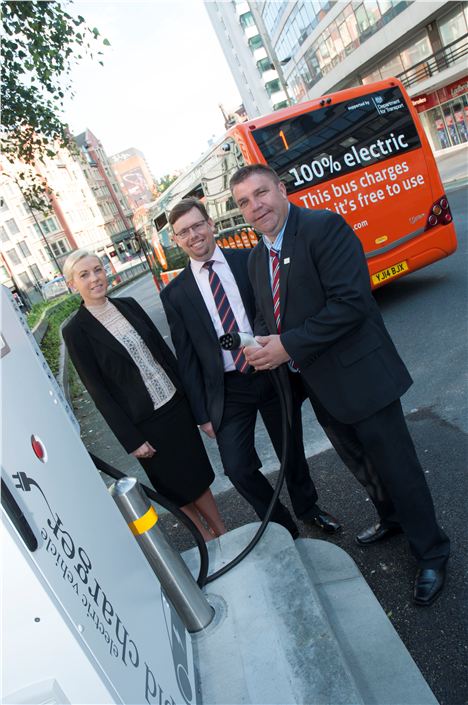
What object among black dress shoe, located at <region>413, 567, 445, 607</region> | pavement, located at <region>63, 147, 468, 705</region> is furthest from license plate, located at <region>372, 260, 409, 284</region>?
black dress shoe, located at <region>413, 567, 445, 607</region>

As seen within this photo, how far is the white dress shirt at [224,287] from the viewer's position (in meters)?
2.94

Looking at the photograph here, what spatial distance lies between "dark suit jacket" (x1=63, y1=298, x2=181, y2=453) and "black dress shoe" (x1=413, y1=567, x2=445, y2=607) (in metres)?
1.60

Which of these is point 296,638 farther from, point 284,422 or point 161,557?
point 284,422

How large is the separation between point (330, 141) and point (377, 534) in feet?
18.4

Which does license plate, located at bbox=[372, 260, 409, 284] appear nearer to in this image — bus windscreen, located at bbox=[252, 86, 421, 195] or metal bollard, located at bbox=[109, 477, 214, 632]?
bus windscreen, located at bbox=[252, 86, 421, 195]

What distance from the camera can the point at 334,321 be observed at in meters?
2.20

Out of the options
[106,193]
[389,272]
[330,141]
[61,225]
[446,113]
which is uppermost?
[106,193]

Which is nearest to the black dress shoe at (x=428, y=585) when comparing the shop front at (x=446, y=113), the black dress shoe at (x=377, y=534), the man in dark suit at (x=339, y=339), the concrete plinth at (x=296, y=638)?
the man in dark suit at (x=339, y=339)

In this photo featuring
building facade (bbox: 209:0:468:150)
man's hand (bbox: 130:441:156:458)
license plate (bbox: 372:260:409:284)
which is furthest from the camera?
building facade (bbox: 209:0:468:150)

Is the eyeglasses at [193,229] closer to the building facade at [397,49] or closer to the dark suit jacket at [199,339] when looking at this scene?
the dark suit jacket at [199,339]

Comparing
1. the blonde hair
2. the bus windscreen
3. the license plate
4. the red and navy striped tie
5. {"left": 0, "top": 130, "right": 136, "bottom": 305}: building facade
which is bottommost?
the license plate

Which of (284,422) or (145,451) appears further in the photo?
(145,451)

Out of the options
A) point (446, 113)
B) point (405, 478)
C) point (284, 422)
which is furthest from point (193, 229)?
point (446, 113)

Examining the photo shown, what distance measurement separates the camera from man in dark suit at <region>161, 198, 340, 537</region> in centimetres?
287
